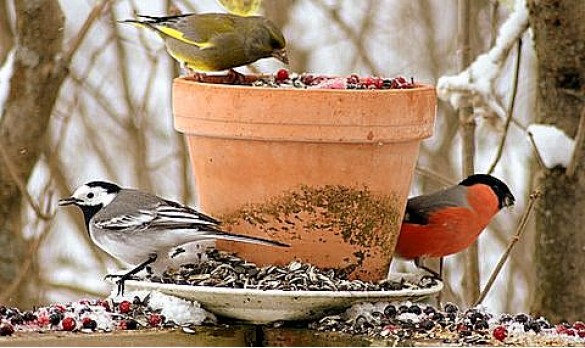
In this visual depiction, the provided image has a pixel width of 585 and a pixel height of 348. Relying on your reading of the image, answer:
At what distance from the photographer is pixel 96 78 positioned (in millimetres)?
5805

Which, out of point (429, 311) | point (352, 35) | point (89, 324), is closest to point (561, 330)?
point (429, 311)

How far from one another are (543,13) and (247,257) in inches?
51.1

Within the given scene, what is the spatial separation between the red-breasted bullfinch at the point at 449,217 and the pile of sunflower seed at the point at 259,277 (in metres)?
0.41

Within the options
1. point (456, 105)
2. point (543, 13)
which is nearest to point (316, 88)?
point (543, 13)

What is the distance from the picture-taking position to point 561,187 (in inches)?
138

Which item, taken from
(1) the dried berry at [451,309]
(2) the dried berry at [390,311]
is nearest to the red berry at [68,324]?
(2) the dried berry at [390,311]

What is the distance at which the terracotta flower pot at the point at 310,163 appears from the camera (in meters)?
2.59

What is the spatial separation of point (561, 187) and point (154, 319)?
4.84 feet

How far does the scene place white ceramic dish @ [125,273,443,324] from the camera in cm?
245

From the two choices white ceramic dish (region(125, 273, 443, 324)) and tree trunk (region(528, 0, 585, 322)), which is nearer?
white ceramic dish (region(125, 273, 443, 324))

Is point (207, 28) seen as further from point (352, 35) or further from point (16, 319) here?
point (352, 35)

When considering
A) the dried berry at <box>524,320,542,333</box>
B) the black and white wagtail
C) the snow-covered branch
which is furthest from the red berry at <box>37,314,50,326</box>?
the snow-covered branch

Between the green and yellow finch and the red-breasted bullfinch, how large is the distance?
1.73 feet

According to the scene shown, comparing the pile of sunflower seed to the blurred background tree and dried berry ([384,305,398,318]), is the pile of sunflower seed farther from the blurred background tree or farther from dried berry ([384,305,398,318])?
the blurred background tree
